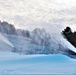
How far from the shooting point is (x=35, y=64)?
864 centimetres

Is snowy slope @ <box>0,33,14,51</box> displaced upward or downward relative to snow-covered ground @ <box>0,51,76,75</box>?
upward

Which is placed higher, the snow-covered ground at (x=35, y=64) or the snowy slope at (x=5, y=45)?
the snowy slope at (x=5, y=45)

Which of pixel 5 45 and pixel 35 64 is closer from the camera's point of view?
pixel 35 64

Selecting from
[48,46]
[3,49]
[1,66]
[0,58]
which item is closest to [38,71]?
[1,66]

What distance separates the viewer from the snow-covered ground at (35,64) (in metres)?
7.84

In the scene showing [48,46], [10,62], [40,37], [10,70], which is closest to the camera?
[10,70]

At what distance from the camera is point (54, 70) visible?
803 cm

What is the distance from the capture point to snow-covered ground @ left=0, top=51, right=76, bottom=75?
7.84 m

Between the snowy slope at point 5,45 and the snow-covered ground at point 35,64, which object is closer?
the snow-covered ground at point 35,64

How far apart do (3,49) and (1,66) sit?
2.52 meters

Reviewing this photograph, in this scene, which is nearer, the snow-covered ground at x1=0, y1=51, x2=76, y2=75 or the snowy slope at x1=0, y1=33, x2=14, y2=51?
the snow-covered ground at x1=0, y1=51, x2=76, y2=75

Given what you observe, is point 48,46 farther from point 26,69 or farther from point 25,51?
point 26,69

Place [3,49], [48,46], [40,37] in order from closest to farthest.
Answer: [3,49]
[48,46]
[40,37]

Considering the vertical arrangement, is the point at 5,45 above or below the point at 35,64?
above
